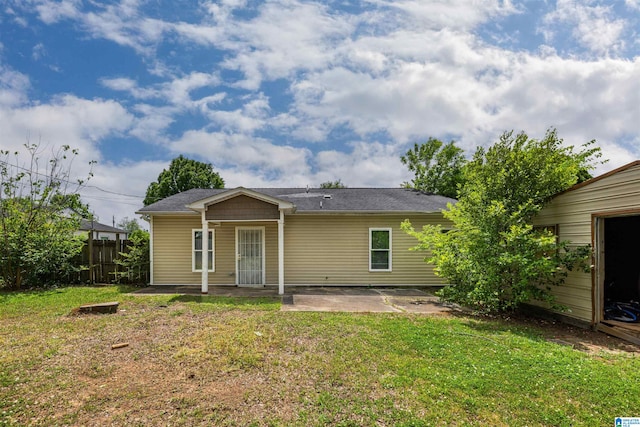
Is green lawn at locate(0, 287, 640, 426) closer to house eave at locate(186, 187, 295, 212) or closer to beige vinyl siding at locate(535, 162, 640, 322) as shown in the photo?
beige vinyl siding at locate(535, 162, 640, 322)

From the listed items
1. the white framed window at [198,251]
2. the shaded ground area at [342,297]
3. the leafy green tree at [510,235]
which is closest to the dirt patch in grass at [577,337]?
the leafy green tree at [510,235]

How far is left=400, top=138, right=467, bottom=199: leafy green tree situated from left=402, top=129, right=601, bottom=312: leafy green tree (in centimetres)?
1974

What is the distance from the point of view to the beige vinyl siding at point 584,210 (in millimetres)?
5406

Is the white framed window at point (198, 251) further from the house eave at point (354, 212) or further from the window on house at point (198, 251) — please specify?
the house eave at point (354, 212)

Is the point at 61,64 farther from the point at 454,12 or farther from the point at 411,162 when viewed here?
the point at 411,162

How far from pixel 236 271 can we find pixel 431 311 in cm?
657

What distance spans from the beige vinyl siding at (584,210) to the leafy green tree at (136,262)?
39.6 feet

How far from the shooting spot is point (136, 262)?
1073 cm

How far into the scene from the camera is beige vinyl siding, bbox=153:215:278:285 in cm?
1077

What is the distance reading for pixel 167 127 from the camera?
17.3m

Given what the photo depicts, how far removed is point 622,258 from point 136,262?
1439cm

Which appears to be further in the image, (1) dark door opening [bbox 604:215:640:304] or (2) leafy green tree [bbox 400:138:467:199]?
(2) leafy green tree [bbox 400:138:467:199]

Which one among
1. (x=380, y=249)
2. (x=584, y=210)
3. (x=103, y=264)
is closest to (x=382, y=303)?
(x=380, y=249)

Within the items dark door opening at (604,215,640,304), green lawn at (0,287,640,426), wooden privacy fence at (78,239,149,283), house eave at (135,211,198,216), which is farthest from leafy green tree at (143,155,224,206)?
dark door opening at (604,215,640,304)
